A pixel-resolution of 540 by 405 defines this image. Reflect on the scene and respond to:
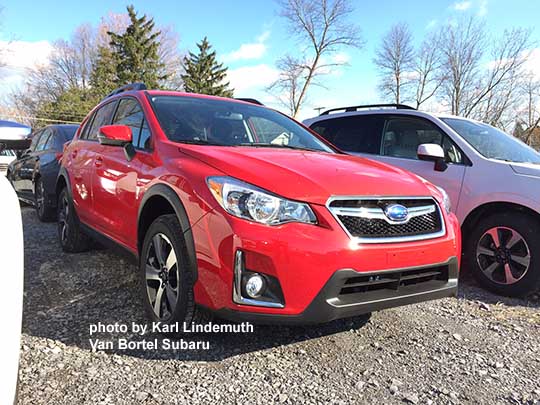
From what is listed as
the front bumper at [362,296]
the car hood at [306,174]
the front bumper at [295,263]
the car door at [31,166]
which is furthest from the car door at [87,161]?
the car door at [31,166]

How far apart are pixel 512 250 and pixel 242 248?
272 cm

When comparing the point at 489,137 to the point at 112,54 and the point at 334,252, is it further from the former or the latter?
the point at 112,54

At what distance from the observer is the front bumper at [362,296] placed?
200 cm

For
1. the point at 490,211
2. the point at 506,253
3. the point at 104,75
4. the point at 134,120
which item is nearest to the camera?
the point at 134,120

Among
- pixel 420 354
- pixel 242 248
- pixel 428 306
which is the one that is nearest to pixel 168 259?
pixel 242 248

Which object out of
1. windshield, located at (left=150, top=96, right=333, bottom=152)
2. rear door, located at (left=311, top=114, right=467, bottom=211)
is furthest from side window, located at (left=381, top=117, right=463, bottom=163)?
windshield, located at (left=150, top=96, right=333, bottom=152)

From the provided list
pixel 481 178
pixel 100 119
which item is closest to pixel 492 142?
pixel 481 178

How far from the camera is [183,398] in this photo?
6.39 feet

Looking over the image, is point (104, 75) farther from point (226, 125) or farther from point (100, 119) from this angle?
point (226, 125)

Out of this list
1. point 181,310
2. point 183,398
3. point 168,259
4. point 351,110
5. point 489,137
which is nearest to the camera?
point 183,398

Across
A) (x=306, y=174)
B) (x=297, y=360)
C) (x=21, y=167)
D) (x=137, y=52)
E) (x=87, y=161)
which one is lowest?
(x=297, y=360)

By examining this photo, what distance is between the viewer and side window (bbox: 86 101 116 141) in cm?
394

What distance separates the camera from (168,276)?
248 centimetres

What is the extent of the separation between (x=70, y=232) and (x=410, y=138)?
12.8ft
